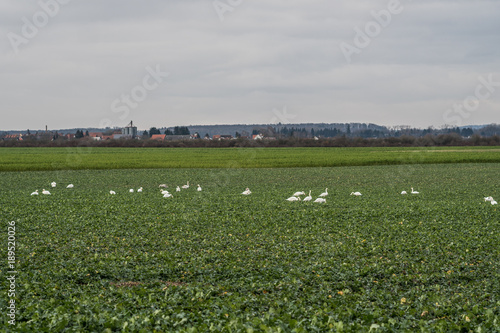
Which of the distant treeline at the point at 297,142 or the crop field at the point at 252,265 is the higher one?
the distant treeline at the point at 297,142

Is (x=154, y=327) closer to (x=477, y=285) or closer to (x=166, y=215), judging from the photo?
(x=477, y=285)

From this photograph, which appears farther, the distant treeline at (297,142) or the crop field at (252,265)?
the distant treeline at (297,142)

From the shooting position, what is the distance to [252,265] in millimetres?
13242

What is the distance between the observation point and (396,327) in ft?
28.4

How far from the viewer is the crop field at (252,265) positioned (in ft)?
29.6

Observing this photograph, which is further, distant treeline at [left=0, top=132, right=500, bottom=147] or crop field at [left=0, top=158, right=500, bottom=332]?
distant treeline at [left=0, top=132, right=500, bottom=147]

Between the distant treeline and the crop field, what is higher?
the distant treeline

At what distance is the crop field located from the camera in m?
9.03

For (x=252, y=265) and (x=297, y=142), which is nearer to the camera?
(x=252, y=265)

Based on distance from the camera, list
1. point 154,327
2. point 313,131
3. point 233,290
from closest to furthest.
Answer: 1. point 154,327
2. point 233,290
3. point 313,131

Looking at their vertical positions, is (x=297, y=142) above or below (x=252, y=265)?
above

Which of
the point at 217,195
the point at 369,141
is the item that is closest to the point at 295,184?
the point at 217,195

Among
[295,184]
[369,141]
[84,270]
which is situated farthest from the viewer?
[369,141]

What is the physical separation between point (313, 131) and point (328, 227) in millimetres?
164203
